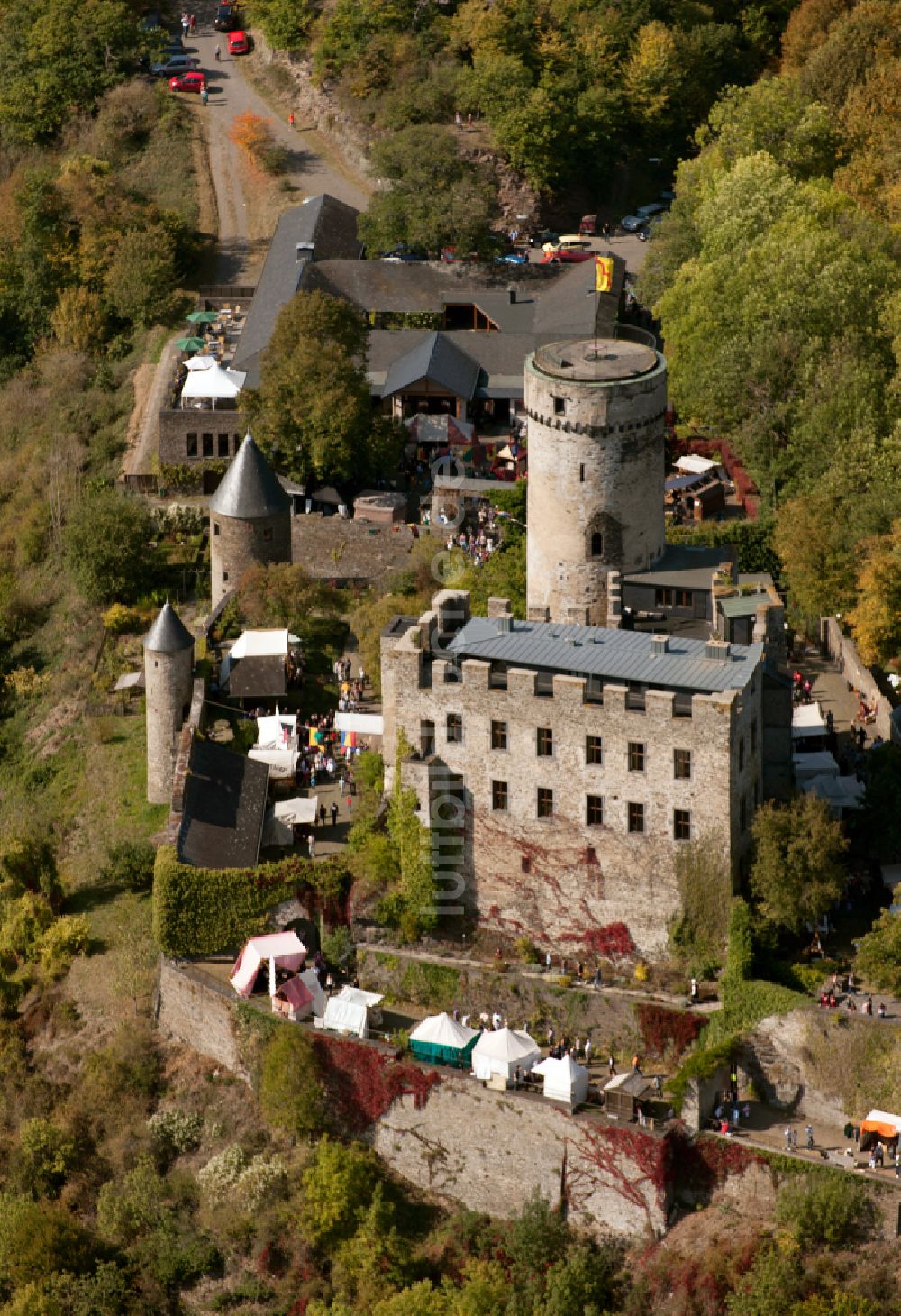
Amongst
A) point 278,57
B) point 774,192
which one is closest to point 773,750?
point 774,192

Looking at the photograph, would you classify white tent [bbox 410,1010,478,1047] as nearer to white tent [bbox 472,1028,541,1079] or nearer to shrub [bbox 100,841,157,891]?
white tent [bbox 472,1028,541,1079]

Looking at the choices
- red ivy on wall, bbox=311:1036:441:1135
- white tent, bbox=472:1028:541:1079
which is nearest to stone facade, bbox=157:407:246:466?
red ivy on wall, bbox=311:1036:441:1135

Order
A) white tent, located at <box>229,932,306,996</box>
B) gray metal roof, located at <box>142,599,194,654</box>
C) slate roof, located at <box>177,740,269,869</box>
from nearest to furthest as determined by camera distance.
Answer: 1. white tent, located at <box>229,932,306,996</box>
2. slate roof, located at <box>177,740,269,869</box>
3. gray metal roof, located at <box>142,599,194,654</box>

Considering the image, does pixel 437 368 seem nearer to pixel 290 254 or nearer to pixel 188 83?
pixel 290 254

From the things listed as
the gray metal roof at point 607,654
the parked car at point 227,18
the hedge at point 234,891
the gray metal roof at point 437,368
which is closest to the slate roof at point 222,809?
the hedge at point 234,891

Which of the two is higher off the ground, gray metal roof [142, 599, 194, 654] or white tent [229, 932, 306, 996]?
gray metal roof [142, 599, 194, 654]

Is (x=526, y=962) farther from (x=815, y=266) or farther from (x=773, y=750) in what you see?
(x=815, y=266)
